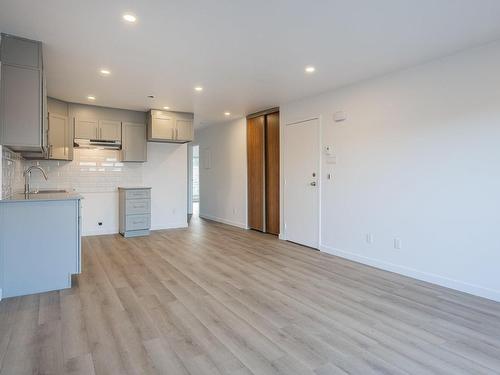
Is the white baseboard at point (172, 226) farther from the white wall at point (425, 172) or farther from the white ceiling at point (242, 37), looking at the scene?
the white wall at point (425, 172)

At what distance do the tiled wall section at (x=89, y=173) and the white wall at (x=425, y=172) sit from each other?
165 inches

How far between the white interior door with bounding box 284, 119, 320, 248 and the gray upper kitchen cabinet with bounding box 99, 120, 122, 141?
10.9 feet

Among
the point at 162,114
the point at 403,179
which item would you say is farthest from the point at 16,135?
the point at 403,179

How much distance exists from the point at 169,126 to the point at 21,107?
3.28 m

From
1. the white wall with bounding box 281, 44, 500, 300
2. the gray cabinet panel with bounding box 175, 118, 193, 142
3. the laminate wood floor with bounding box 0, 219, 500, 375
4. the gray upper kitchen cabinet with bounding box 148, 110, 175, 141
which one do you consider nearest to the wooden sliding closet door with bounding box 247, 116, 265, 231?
the gray cabinet panel with bounding box 175, 118, 193, 142

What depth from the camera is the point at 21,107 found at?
302cm

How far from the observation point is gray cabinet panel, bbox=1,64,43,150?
296 cm

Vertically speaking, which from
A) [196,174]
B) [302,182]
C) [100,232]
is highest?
[196,174]

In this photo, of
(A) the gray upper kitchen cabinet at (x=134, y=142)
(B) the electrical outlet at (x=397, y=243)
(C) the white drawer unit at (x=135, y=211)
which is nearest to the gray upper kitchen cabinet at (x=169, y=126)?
(A) the gray upper kitchen cabinet at (x=134, y=142)

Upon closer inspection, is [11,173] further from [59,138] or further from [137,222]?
[137,222]

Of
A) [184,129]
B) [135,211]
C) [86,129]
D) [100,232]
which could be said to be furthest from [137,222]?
[184,129]

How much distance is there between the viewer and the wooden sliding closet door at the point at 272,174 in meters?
5.95

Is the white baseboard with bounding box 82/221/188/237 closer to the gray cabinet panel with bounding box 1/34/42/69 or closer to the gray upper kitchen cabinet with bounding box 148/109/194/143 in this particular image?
the gray upper kitchen cabinet with bounding box 148/109/194/143

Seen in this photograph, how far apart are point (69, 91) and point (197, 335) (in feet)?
14.6
